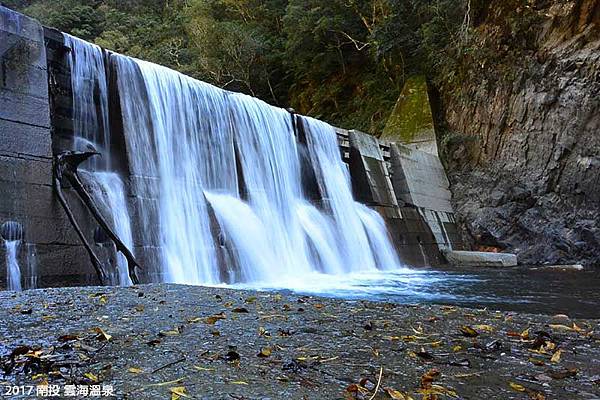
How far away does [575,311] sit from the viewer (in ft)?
16.4

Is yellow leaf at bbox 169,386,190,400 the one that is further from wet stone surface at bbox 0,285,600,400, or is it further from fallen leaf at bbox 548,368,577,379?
fallen leaf at bbox 548,368,577,379

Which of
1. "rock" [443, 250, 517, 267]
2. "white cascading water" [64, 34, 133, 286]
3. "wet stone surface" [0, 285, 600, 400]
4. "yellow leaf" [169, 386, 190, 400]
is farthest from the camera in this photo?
"rock" [443, 250, 517, 267]

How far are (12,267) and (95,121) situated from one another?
325cm

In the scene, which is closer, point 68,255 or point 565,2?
point 68,255

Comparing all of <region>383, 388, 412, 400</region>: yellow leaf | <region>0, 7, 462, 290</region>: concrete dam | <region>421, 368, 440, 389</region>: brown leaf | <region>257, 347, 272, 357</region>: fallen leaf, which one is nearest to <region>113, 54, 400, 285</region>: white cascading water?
<region>0, 7, 462, 290</region>: concrete dam

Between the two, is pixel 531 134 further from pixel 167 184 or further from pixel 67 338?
pixel 67 338

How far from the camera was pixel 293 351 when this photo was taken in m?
2.27

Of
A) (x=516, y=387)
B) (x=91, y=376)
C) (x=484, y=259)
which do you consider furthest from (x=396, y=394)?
(x=484, y=259)

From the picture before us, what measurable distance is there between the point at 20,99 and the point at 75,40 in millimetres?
1973

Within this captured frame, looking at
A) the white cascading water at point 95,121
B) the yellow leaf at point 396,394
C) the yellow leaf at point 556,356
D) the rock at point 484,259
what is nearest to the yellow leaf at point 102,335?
the yellow leaf at point 396,394

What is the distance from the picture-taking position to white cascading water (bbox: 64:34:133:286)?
6836 mm

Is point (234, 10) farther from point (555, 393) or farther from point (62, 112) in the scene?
point (555, 393)

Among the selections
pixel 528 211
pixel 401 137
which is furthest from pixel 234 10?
pixel 528 211

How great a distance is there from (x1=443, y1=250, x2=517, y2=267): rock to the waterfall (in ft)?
36.0
